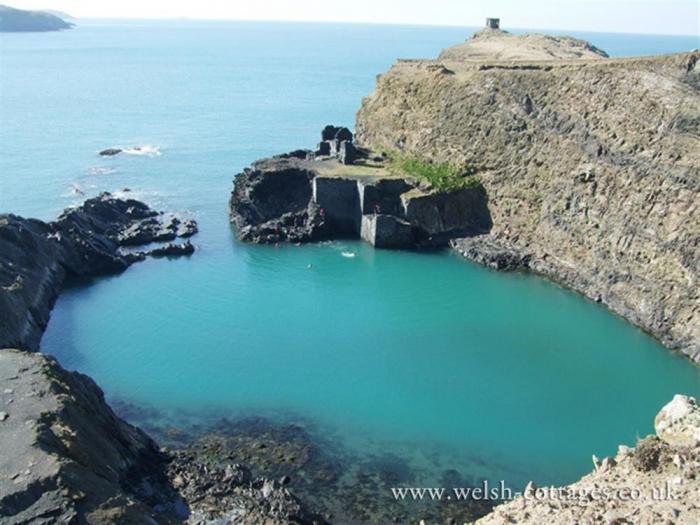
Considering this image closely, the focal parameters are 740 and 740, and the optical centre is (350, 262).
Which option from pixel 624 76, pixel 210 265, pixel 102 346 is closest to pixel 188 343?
pixel 102 346

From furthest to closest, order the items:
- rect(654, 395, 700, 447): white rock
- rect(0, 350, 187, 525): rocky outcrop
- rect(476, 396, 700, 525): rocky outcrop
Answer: rect(0, 350, 187, 525): rocky outcrop, rect(654, 395, 700, 447): white rock, rect(476, 396, 700, 525): rocky outcrop

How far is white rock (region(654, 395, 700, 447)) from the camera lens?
17.9 m

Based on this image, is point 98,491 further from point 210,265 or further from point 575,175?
point 575,175

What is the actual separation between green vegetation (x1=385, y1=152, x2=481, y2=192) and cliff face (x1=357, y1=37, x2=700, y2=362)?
84 cm

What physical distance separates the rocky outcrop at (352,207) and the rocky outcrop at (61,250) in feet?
19.6

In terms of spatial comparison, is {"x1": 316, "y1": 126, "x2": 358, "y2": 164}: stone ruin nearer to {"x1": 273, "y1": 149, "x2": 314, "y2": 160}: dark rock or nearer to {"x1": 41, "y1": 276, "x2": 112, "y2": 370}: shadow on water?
{"x1": 273, "y1": 149, "x2": 314, "y2": 160}: dark rock

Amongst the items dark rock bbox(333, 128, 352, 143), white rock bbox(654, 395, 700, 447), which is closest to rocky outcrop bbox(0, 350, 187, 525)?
white rock bbox(654, 395, 700, 447)

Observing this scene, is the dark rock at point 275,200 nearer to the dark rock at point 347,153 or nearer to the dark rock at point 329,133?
the dark rock at point 347,153

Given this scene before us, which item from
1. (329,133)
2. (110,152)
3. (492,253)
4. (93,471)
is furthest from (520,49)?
(93,471)

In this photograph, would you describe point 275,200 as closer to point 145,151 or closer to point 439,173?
point 439,173

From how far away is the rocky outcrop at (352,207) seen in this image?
182 ft

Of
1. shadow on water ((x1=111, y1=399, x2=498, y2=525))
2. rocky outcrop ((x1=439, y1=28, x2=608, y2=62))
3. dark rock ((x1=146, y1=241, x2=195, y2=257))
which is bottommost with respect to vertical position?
shadow on water ((x1=111, y1=399, x2=498, y2=525))

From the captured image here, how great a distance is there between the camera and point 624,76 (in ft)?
167

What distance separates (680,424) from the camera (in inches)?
725
